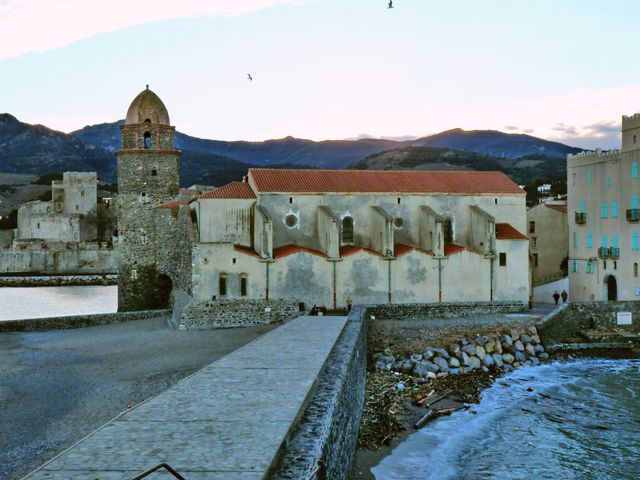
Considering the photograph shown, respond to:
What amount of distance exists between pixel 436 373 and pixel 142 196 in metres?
21.0

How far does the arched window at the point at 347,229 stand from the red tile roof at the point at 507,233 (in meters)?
8.06

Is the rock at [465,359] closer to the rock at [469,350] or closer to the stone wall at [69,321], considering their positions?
the rock at [469,350]

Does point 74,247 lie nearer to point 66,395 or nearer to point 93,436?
point 66,395

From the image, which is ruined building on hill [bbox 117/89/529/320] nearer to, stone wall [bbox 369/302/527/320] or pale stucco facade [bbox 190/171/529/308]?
pale stucco facade [bbox 190/171/529/308]

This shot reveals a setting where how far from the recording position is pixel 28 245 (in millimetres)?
94000

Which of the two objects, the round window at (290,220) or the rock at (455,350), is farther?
the round window at (290,220)

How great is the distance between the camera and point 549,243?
4584 centimetres

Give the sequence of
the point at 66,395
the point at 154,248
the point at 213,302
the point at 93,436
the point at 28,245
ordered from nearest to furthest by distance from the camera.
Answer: the point at 93,436 < the point at 66,395 < the point at 213,302 < the point at 154,248 < the point at 28,245

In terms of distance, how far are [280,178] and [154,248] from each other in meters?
8.93

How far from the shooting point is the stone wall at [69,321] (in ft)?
103

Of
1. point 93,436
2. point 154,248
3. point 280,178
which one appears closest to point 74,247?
point 154,248

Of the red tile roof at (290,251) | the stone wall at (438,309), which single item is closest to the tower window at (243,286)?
the red tile roof at (290,251)

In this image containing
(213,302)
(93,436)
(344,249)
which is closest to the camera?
(93,436)

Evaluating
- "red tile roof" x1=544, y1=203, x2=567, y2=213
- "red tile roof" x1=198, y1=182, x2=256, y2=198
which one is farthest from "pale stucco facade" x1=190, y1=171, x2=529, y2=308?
"red tile roof" x1=544, y1=203, x2=567, y2=213
